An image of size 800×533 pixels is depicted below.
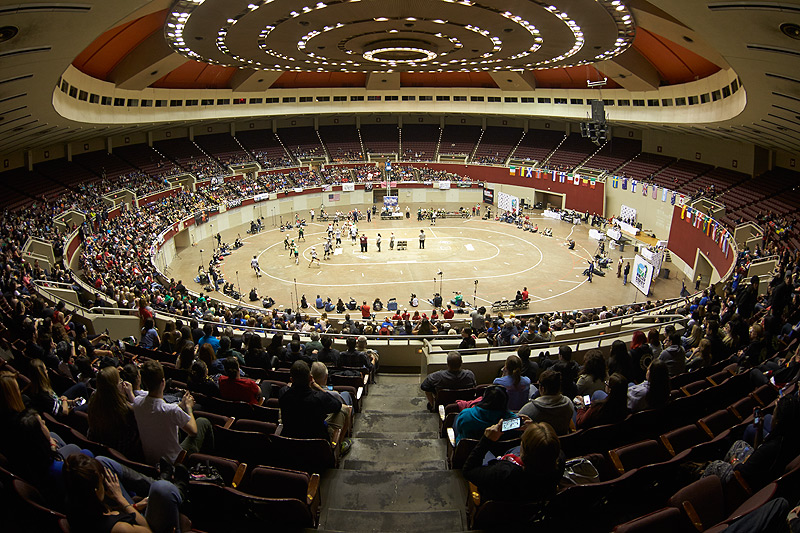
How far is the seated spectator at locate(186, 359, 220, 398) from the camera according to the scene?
7.84m

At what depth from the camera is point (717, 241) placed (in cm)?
3281

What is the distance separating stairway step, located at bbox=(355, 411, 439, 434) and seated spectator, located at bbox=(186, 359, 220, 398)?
2.81 m

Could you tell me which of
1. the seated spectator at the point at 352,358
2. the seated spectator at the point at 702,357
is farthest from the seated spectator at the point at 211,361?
the seated spectator at the point at 702,357

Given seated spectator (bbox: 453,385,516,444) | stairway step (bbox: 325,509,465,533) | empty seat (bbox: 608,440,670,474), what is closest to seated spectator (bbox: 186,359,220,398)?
stairway step (bbox: 325,509,465,533)

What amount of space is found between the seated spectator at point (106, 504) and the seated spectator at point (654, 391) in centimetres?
597

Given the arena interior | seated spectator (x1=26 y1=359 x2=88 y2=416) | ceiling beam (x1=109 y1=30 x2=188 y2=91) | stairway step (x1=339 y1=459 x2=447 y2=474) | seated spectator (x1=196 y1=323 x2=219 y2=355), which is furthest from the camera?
ceiling beam (x1=109 y1=30 x2=188 y2=91)

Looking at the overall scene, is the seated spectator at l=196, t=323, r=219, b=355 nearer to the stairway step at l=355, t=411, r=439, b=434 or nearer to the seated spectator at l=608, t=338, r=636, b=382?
the stairway step at l=355, t=411, r=439, b=434

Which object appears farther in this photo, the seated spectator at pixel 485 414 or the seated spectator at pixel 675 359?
the seated spectator at pixel 675 359

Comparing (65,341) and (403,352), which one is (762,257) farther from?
(65,341)

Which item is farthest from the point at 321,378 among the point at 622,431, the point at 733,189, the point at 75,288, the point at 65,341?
the point at 733,189

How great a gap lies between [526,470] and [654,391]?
10.3 ft

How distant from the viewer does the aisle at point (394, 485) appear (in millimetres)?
5996

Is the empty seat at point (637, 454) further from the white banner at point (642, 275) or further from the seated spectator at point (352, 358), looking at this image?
the white banner at point (642, 275)

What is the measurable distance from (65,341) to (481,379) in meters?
A: 8.95
